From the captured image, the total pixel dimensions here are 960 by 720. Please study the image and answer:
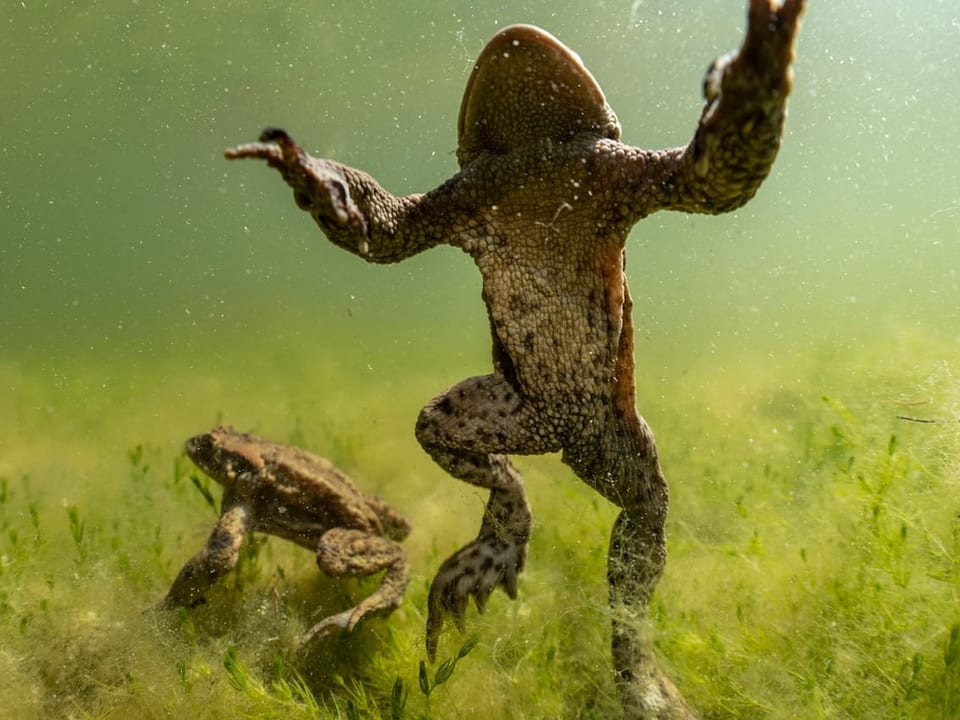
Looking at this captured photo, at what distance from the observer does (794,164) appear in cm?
2895

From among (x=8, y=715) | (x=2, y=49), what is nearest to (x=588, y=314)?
(x=8, y=715)

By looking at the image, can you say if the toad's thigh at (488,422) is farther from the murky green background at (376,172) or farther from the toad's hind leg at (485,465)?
the murky green background at (376,172)

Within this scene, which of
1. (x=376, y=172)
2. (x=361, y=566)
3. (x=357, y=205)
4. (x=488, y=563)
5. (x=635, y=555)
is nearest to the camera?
(x=357, y=205)

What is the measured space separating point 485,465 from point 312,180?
1.29m

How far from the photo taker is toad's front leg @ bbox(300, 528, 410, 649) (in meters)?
4.04

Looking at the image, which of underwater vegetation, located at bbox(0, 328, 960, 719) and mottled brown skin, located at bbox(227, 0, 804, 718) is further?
underwater vegetation, located at bbox(0, 328, 960, 719)

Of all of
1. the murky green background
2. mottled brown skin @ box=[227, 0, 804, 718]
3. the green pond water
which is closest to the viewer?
mottled brown skin @ box=[227, 0, 804, 718]

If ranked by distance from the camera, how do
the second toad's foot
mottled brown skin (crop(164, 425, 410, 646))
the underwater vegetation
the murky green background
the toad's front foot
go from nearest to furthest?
the toad's front foot < the second toad's foot < the underwater vegetation < mottled brown skin (crop(164, 425, 410, 646)) < the murky green background

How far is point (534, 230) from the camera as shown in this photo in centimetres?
237

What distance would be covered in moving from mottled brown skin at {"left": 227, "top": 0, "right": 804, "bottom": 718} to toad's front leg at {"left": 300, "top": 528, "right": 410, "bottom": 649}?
164 cm

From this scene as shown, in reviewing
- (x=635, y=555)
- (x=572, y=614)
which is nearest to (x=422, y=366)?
(x=572, y=614)

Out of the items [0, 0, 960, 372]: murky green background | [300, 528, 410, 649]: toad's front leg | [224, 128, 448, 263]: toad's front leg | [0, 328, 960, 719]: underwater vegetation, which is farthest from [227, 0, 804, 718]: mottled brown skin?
[0, 0, 960, 372]: murky green background

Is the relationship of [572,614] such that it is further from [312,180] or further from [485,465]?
[312,180]

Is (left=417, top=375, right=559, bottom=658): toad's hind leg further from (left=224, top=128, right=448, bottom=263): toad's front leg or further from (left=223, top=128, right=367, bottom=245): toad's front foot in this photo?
(left=223, top=128, right=367, bottom=245): toad's front foot
